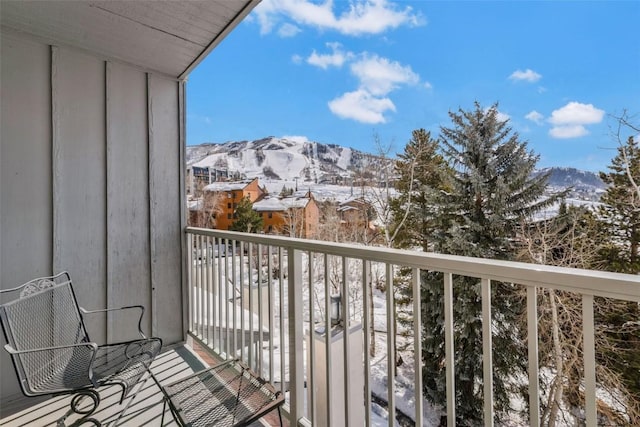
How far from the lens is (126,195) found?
107 inches

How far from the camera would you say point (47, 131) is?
236 centimetres

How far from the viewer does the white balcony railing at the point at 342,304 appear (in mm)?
847

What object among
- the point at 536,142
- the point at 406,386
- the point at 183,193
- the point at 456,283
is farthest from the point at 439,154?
the point at 183,193

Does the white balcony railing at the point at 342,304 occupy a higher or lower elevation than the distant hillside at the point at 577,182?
lower

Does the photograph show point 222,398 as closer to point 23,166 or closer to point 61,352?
point 61,352

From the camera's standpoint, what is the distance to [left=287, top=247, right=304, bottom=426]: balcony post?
5.68 ft

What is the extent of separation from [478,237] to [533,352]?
11.2 m

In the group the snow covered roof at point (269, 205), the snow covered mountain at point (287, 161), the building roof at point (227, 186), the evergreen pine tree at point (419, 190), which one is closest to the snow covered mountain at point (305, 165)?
the snow covered mountain at point (287, 161)

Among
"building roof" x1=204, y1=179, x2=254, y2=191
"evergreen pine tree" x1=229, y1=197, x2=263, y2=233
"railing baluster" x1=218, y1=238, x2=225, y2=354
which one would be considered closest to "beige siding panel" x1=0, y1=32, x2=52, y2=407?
"railing baluster" x1=218, y1=238, x2=225, y2=354

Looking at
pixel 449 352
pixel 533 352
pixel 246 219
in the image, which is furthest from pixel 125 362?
pixel 246 219

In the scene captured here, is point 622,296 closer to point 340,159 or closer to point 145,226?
point 145,226

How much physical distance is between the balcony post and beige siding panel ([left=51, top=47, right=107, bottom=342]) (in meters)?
1.77

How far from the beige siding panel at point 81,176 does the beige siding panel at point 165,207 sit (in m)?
0.38

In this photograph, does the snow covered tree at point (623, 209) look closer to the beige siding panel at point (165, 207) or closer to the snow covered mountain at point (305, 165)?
the snow covered mountain at point (305, 165)
